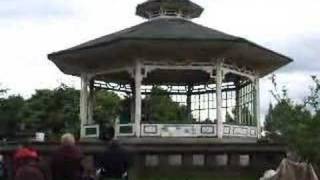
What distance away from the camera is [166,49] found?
3422 cm

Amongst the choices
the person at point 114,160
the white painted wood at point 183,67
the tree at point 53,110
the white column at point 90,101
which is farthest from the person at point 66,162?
the tree at point 53,110

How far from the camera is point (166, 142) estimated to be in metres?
32.6

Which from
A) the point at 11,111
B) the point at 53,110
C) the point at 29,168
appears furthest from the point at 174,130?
the point at 53,110

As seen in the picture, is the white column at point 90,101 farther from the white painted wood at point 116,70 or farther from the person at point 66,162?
the person at point 66,162

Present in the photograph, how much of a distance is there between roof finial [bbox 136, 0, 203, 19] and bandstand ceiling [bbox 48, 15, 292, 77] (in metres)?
0.64

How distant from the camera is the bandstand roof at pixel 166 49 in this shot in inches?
1308

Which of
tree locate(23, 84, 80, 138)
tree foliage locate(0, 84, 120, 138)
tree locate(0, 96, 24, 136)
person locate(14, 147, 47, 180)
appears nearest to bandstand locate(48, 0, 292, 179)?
person locate(14, 147, 47, 180)

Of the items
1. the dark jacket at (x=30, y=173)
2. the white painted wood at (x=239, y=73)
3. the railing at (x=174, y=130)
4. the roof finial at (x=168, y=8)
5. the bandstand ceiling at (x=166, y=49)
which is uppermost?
the roof finial at (x=168, y=8)

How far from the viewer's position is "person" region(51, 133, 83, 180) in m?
14.0

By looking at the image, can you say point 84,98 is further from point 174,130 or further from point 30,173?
point 30,173

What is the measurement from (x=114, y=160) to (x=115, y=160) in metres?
0.02

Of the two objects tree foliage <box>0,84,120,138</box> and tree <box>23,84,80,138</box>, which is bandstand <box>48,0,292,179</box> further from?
tree <box>23,84,80,138</box>

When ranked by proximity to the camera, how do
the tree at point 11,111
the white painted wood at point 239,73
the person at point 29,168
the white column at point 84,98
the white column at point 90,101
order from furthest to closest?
the tree at point 11,111
the white column at point 90,101
the white column at point 84,98
the white painted wood at point 239,73
the person at point 29,168

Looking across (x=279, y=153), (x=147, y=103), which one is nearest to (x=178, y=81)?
(x=147, y=103)
